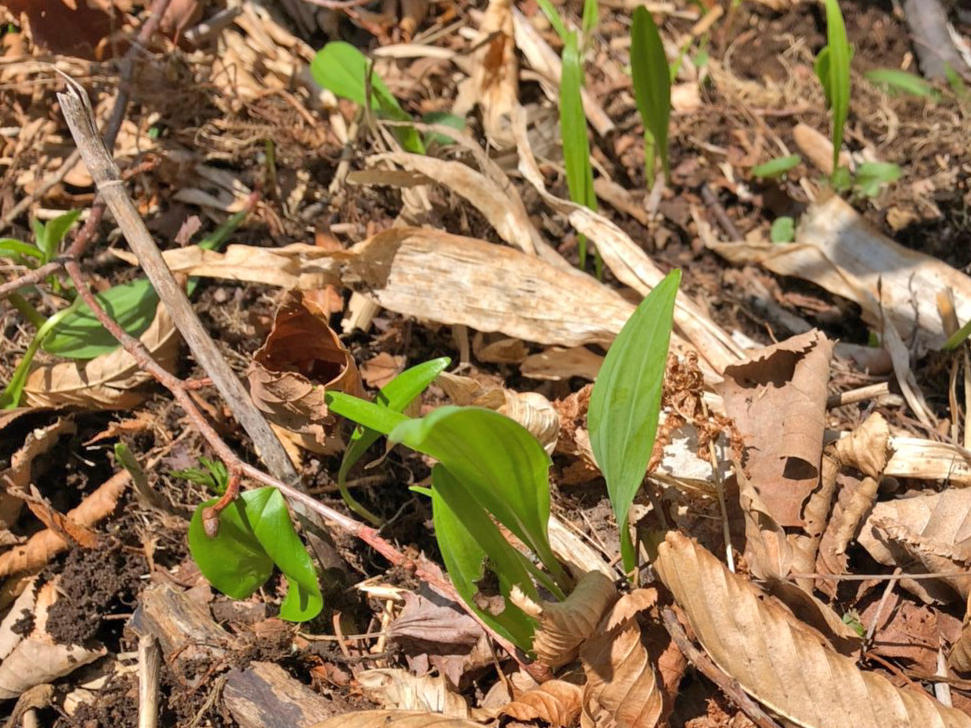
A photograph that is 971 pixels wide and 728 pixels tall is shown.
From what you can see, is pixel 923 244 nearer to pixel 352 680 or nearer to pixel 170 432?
pixel 352 680

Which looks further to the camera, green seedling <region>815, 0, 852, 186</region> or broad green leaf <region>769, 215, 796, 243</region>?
broad green leaf <region>769, 215, 796, 243</region>

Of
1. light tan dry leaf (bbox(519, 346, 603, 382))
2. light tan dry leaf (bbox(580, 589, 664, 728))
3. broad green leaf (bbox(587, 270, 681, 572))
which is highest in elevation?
broad green leaf (bbox(587, 270, 681, 572))

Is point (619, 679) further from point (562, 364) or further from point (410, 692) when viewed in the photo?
point (562, 364)

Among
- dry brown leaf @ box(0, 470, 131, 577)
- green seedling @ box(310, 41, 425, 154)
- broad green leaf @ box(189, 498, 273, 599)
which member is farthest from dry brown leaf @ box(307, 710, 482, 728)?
green seedling @ box(310, 41, 425, 154)

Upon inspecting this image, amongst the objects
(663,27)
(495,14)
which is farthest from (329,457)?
(663,27)

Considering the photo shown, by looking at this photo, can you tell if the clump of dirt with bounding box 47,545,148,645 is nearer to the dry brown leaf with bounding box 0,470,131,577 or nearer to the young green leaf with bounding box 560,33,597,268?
the dry brown leaf with bounding box 0,470,131,577

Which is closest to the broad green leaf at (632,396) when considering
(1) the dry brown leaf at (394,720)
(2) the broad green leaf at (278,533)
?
(1) the dry brown leaf at (394,720)
